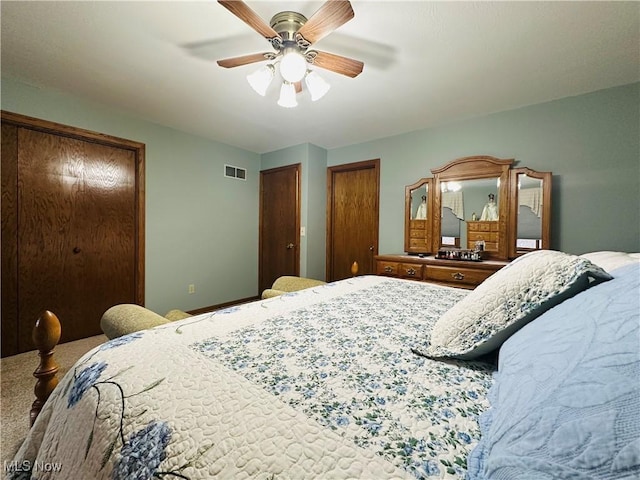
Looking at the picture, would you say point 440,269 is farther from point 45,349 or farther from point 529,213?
point 45,349

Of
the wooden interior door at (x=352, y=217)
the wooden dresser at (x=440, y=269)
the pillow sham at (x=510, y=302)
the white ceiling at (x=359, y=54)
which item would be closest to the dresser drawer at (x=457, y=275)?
the wooden dresser at (x=440, y=269)

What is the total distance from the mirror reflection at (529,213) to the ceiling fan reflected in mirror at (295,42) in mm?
2009

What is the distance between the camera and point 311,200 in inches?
150

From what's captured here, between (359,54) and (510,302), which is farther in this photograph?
(359,54)

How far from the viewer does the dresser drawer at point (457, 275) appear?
2416mm

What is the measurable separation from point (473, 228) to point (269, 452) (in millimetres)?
2962

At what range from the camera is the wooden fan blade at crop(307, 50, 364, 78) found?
63.6 inches

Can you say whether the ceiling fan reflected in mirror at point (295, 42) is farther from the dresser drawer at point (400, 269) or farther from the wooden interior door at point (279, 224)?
the wooden interior door at point (279, 224)

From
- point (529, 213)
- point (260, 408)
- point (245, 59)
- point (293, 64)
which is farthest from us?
point (529, 213)

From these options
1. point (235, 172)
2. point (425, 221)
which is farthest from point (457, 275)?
point (235, 172)

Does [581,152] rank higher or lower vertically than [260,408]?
higher

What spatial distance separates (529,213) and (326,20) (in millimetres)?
2456

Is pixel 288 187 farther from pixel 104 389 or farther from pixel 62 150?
pixel 104 389

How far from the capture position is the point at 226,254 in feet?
12.7
